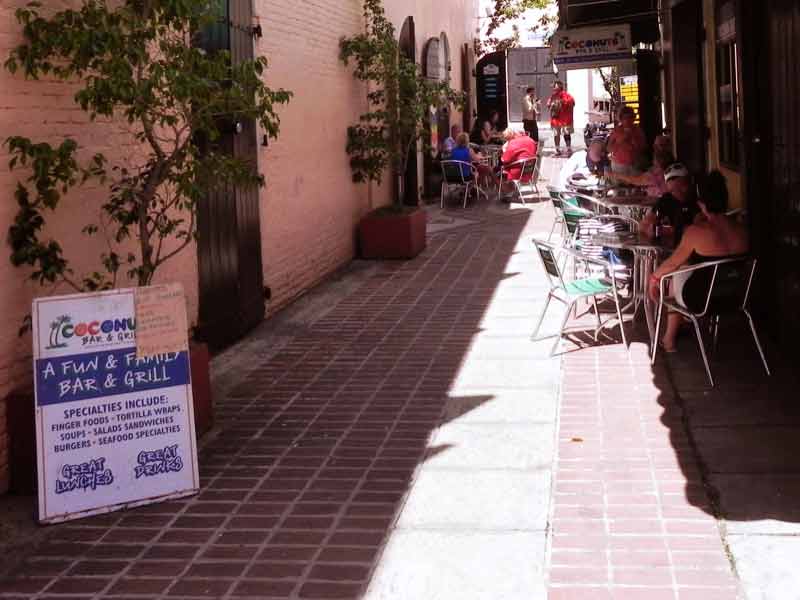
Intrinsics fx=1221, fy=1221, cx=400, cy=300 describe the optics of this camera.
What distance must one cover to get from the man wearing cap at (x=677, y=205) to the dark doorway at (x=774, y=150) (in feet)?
1.81

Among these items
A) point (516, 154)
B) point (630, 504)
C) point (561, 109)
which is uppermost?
point (561, 109)

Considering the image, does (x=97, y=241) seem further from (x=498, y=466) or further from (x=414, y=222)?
(x=414, y=222)

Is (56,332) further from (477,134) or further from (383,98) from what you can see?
(477,134)

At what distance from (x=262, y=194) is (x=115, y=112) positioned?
320 cm

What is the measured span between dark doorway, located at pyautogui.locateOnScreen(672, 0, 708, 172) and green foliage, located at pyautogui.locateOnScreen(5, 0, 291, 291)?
26.4 ft

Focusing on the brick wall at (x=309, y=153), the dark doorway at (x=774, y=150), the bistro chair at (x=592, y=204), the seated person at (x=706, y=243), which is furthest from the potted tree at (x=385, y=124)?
the seated person at (x=706, y=243)

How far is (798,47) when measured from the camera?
279 inches

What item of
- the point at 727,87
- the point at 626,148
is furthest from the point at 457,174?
the point at 727,87

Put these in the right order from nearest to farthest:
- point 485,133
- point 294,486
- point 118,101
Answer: point 294,486 < point 118,101 < point 485,133

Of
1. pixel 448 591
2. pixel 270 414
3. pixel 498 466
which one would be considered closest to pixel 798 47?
pixel 498 466

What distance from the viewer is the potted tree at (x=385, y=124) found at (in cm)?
1330

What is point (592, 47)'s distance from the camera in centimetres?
1602

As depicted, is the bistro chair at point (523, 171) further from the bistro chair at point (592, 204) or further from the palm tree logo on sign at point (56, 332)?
the palm tree logo on sign at point (56, 332)

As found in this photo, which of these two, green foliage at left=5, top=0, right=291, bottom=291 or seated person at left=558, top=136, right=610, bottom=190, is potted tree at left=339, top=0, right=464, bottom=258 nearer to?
seated person at left=558, top=136, right=610, bottom=190
